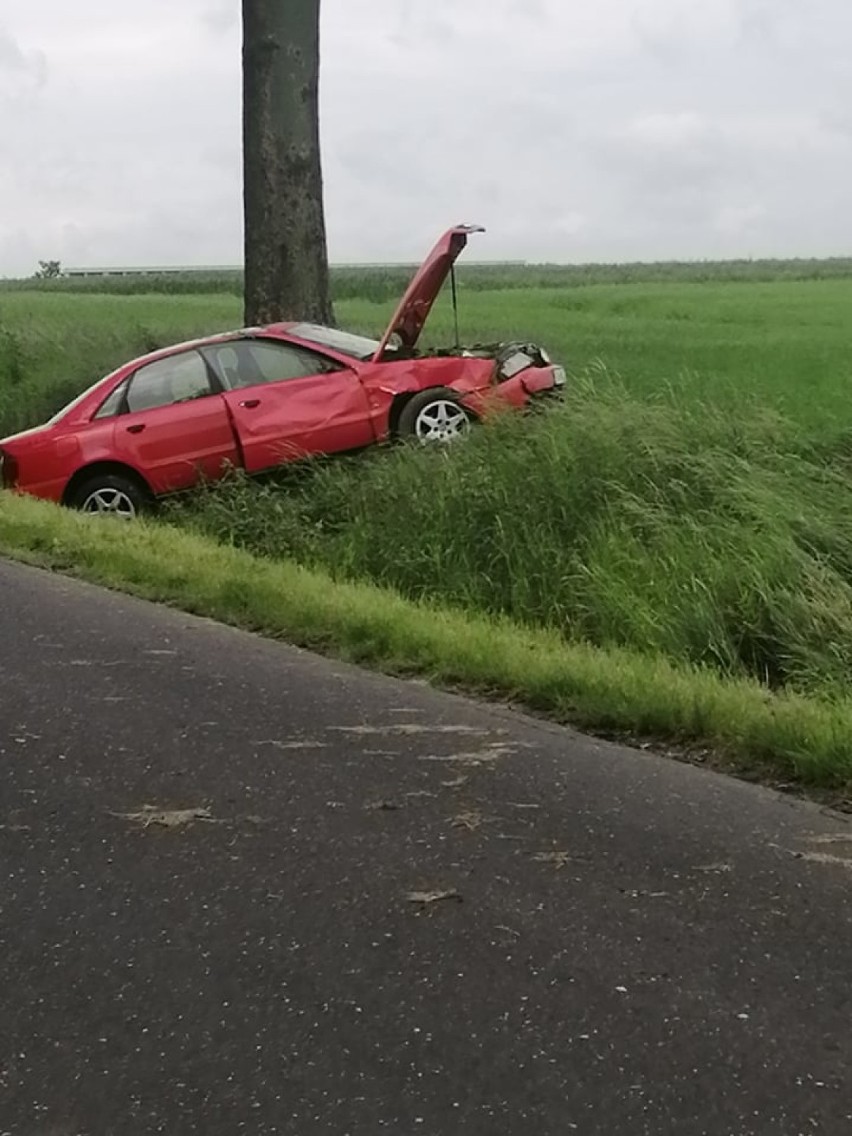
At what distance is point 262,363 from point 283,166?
140 inches

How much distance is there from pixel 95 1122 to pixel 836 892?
1988mm

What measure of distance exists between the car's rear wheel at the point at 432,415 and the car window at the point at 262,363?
0.72 meters

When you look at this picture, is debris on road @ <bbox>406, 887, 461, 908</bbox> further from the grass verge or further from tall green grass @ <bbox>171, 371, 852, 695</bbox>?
tall green grass @ <bbox>171, 371, 852, 695</bbox>

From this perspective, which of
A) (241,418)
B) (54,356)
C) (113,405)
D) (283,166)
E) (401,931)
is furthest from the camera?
(54,356)

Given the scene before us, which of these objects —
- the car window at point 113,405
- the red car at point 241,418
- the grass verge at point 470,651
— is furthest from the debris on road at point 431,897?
the car window at point 113,405

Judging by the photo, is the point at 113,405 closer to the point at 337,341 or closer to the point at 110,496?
the point at 110,496

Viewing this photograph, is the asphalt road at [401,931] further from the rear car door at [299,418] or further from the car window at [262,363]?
the car window at [262,363]

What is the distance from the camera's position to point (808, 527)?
9.12 m

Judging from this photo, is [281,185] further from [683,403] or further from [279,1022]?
[279,1022]

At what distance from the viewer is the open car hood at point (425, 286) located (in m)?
13.0

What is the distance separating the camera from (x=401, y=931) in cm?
394

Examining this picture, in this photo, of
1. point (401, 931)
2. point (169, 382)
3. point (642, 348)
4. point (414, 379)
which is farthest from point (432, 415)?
point (642, 348)

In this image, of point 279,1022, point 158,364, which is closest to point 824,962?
point 279,1022

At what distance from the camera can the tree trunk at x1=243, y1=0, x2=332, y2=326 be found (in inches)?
594
